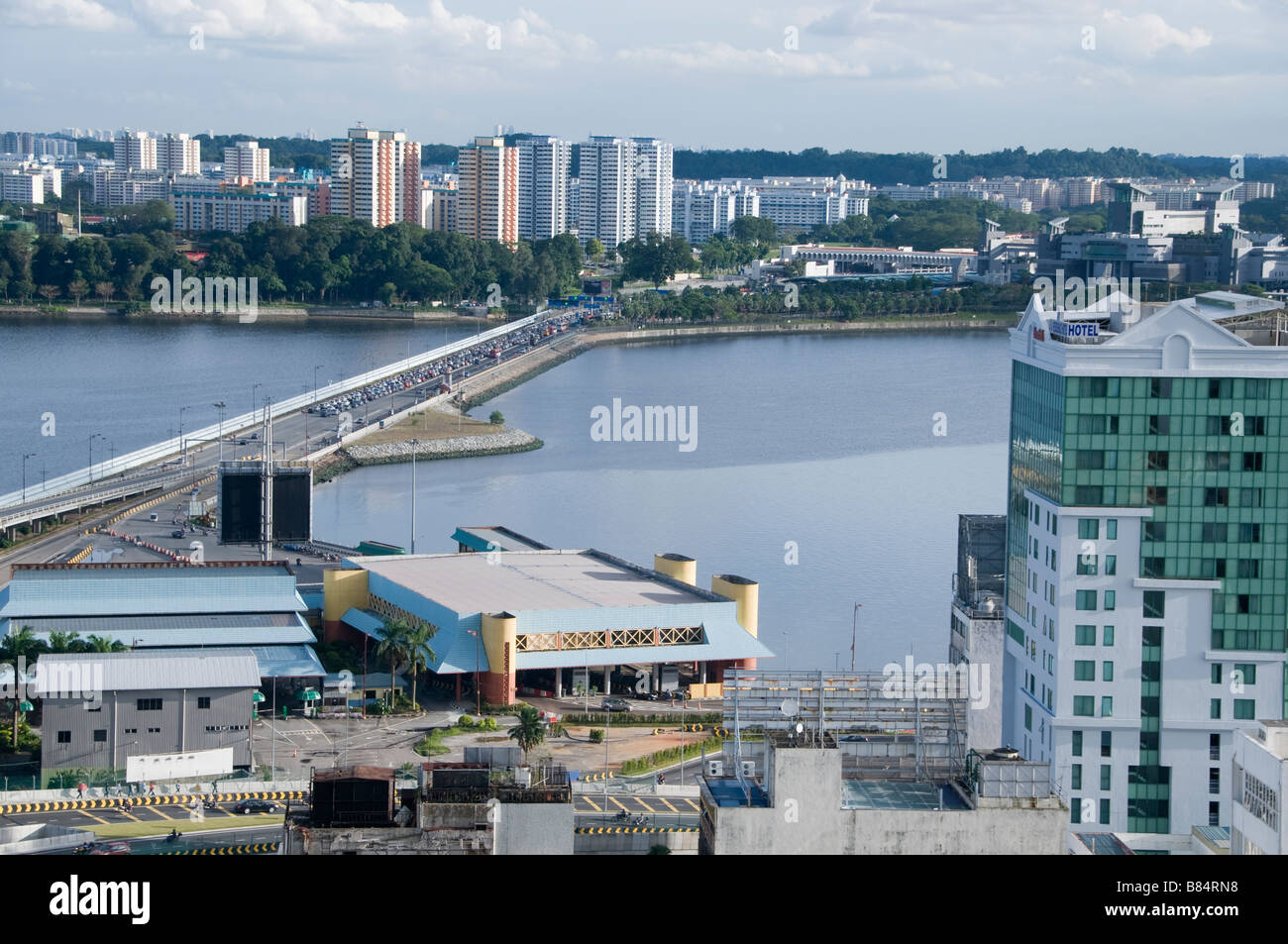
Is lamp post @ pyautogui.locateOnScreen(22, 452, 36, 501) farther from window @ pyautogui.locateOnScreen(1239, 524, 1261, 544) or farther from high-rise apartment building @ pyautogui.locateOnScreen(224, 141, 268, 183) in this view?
high-rise apartment building @ pyautogui.locateOnScreen(224, 141, 268, 183)

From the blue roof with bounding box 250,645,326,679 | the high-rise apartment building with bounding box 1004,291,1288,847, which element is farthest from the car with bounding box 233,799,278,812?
the high-rise apartment building with bounding box 1004,291,1288,847

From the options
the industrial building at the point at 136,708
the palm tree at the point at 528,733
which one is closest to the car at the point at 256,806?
the industrial building at the point at 136,708

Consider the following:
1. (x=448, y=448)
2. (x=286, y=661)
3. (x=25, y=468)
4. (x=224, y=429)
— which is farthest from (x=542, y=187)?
(x=286, y=661)

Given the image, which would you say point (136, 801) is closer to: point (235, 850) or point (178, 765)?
point (178, 765)

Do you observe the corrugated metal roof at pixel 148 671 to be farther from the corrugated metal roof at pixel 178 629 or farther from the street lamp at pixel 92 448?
the street lamp at pixel 92 448

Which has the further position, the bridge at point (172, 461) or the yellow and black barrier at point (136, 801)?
the bridge at point (172, 461)
